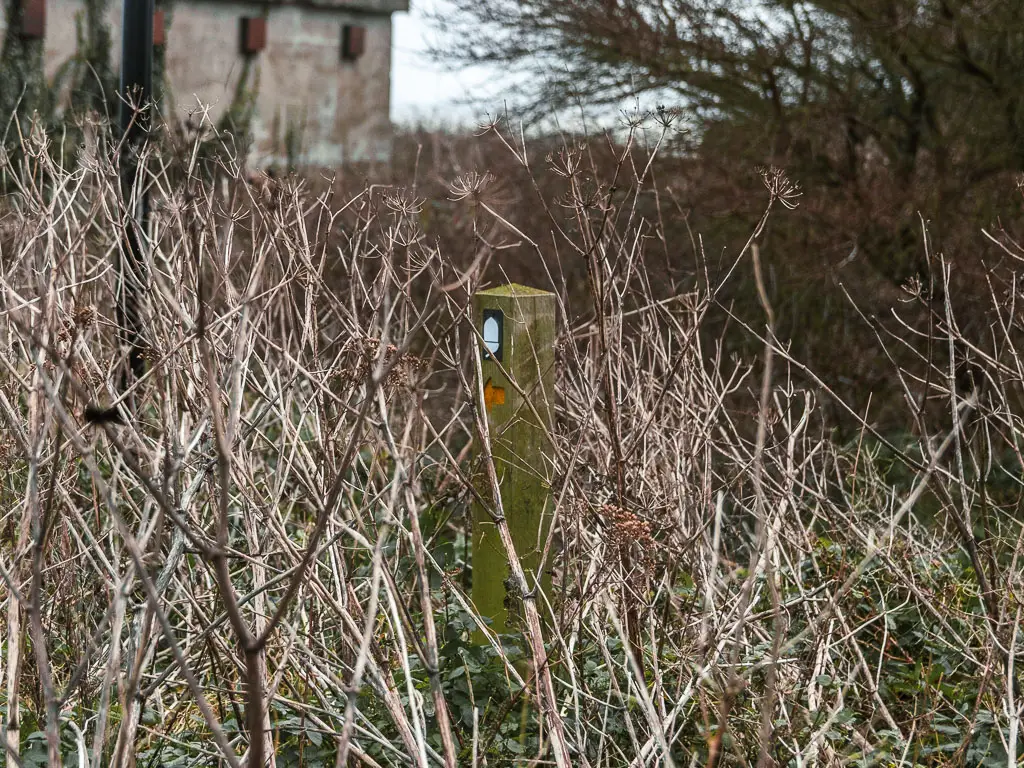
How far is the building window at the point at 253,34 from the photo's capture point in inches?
594

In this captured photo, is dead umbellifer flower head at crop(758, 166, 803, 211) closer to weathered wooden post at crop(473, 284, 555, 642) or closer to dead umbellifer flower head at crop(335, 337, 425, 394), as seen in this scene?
weathered wooden post at crop(473, 284, 555, 642)

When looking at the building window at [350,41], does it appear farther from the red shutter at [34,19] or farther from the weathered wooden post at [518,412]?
the weathered wooden post at [518,412]

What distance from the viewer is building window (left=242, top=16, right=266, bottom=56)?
15.1 meters

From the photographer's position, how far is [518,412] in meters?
3.67

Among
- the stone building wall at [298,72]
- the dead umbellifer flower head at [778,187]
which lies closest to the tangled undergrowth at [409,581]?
the dead umbellifer flower head at [778,187]

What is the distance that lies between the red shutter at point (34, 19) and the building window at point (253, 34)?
3455mm

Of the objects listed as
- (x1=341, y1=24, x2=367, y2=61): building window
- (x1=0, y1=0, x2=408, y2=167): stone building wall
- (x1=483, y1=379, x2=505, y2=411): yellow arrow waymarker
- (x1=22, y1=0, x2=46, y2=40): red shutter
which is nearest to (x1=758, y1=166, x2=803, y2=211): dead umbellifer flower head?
(x1=483, y1=379, x2=505, y2=411): yellow arrow waymarker

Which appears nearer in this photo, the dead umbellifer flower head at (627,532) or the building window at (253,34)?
the dead umbellifer flower head at (627,532)

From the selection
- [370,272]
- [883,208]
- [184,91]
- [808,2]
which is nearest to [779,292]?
[883,208]

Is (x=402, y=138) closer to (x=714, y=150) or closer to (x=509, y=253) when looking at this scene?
(x=509, y=253)

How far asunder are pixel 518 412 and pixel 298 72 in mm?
13191

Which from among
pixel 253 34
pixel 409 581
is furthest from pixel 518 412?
pixel 253 34

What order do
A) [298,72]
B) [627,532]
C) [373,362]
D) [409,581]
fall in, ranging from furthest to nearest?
[298,72]
[409,581]
[373,362]
[627,532]

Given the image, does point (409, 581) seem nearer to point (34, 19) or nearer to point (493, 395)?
point (493, 395)
